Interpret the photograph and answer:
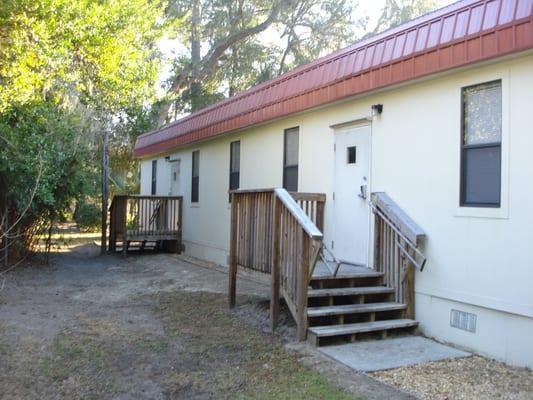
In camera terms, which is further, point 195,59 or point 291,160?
point 195,59

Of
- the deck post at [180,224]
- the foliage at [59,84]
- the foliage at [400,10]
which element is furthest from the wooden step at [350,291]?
the foliage at [400,10]

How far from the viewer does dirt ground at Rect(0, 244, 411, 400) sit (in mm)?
4000

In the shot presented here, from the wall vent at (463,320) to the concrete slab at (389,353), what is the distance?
0.79 feet

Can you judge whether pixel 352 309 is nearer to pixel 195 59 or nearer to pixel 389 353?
pixel 389 353

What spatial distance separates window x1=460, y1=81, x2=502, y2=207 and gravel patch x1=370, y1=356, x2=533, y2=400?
A: 152 cm

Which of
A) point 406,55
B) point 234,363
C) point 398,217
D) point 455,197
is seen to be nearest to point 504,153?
point 455,197

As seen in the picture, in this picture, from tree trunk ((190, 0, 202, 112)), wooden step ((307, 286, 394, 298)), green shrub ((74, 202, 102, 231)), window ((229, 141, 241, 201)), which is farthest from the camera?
tree trunk ((190, 0, 202, 112))

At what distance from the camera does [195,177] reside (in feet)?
41.4

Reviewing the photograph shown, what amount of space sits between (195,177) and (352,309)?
25.9ft

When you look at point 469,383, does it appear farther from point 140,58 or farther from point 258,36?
point 258,36

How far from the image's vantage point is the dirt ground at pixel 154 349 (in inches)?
157

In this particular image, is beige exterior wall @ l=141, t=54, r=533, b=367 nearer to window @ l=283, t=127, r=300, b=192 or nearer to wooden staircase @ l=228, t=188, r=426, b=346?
wooden staircase @ l=228, t=188, r=426, b=346

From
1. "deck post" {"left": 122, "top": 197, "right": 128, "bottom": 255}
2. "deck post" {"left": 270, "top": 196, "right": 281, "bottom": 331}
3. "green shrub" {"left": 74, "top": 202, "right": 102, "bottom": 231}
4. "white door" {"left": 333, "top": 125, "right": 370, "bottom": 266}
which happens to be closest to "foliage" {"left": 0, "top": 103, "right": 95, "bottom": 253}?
"deck post" {"left": 122, "top": 197, "right": 128, "bottom": 255}

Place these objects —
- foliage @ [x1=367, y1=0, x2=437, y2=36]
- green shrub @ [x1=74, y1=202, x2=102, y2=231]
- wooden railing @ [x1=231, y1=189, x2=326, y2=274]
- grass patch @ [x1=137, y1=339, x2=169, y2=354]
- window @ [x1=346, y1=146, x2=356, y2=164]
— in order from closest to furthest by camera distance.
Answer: grass patch @ [x1=137, y1=339, x2=169, y2=354] → wooden railing @ [x1=231, y1=189, x2=326, y2=274] → window @ [x1=346, y1=146, x2=356, y2=164] → green shrub @ [x1=74, y1=202, x2=102, y2=231] → foliage @ [x1=367, y1=0, x2=437, y2=36]
